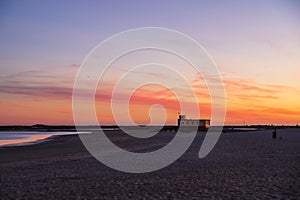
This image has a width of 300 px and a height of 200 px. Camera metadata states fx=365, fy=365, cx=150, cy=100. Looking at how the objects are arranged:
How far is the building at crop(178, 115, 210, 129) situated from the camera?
96.9 metres

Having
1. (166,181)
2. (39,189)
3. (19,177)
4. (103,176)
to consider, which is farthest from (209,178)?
(19,177)

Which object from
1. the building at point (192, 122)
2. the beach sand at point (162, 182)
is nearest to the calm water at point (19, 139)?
the beach sand at point (162, 182)

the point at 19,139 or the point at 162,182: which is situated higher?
the point at 19,139

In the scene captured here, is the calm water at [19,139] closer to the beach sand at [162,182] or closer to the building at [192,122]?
the beach sand at [162,182]

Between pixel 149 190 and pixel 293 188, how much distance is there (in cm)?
528

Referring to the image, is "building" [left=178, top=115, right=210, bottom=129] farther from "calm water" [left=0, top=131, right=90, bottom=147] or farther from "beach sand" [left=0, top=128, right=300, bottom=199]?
"beach sand" [left=0, top=128, right=300, bottom=199]

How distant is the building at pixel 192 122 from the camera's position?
318 ft

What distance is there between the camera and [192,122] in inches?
3942

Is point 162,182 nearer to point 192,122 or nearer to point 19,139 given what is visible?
point 19,139

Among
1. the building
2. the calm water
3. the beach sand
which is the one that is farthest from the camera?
the building

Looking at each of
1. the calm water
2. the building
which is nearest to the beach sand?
the calm water

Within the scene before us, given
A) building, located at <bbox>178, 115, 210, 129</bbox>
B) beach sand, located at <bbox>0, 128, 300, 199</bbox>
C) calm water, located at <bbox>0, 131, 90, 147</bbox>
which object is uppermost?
building, located at <bbox>178, 115, 210, 129</bbox>

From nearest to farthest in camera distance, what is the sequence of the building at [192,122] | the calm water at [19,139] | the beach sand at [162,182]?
the beach sand at [162,182], the calm water at [19,139], the building at [192,122]

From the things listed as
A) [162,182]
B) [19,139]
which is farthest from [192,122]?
[162,182]
